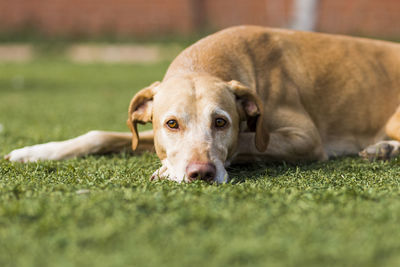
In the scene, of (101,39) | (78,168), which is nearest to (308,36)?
(78,168)

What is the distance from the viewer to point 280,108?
3842 mm

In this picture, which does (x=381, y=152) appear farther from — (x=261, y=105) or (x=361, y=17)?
(x=361, y=17)

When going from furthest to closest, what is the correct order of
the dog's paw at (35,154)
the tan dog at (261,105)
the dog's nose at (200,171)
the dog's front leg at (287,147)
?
the dog's paw at (35,154) → the dog's front leg at (287,147) → the tan dog at (261,105) → the dog's nose at (200,171)

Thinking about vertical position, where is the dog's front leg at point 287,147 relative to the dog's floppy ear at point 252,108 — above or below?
below

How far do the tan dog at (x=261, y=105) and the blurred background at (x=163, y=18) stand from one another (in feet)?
45.7

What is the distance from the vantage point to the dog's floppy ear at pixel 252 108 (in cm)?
337

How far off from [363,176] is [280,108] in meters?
0.97

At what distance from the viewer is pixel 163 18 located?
60.8ft

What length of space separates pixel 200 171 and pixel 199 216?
0.62 meters

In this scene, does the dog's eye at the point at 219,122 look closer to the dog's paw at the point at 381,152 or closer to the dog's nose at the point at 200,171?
the dog's nose at the point at 200,171

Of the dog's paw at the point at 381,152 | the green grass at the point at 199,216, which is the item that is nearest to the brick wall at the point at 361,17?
the dog's paw at the point at 381,152

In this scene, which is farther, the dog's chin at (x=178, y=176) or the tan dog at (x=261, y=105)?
the tan dog at (x=261, y=105)

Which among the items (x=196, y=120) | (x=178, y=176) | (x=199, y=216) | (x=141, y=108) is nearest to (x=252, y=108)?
(x=196, y=120)

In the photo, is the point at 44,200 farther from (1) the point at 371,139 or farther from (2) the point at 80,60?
(2) the point at 80,60
